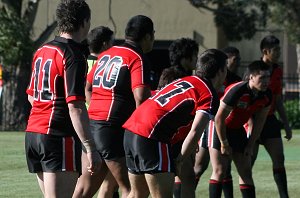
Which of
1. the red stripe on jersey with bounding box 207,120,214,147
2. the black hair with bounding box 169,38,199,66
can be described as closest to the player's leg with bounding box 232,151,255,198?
the red stripe on jersey with bounding box 207,120,214,147

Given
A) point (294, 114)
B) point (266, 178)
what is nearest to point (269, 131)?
point (266, 178)

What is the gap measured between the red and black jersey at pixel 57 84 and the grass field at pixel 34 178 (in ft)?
17.3

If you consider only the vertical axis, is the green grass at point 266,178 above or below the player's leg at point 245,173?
below

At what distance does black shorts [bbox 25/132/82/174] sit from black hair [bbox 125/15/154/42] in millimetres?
1840

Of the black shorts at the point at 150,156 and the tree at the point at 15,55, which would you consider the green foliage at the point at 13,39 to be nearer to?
the tree at the point at 15,55

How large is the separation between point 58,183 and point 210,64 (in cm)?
195

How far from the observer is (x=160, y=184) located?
308 inches

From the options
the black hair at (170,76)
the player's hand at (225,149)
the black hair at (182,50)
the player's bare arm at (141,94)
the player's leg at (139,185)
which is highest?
the black hair at (182,50)

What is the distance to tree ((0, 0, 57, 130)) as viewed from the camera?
31.0 metres

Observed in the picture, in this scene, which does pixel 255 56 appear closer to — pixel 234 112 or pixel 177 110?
pixel 234 112

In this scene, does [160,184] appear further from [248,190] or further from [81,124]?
[248,190]

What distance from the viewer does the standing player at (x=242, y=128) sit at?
11.0 m

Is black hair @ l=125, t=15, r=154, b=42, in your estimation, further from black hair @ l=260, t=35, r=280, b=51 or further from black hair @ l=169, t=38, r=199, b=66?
black hair @ l=260, t=35, r=280, b=51

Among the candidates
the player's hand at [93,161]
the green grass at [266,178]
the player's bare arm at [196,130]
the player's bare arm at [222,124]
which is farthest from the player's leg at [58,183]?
the green grass at [266,178]
